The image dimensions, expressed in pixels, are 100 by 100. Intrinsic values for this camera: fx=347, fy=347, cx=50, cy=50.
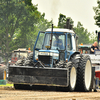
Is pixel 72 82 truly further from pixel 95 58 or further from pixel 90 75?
pixel 95 58

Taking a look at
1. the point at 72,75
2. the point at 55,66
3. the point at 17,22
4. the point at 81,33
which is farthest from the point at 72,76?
the point at 81,33

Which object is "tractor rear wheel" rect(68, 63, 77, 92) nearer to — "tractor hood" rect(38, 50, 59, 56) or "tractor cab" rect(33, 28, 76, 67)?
"tractor cab" rect(33, 28, 76, 67)

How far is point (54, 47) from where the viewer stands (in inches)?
564

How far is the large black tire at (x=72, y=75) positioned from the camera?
13.3 meters

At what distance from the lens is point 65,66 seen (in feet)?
43.5

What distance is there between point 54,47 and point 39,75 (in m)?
1.63

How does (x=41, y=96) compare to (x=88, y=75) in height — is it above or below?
below

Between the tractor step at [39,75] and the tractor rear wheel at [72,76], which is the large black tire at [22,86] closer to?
the tractor step at [39,75]

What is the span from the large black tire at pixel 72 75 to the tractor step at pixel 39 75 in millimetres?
379

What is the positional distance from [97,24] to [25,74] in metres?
32.7

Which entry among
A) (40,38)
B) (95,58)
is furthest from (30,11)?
(40,38)

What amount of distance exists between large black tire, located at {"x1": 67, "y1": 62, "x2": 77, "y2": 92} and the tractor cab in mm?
693

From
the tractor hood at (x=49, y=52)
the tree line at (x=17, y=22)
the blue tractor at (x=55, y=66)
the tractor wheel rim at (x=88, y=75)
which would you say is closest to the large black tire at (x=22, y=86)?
the blue tractor at (x=55, y=66)

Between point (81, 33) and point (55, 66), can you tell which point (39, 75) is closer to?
point (55, 66)
